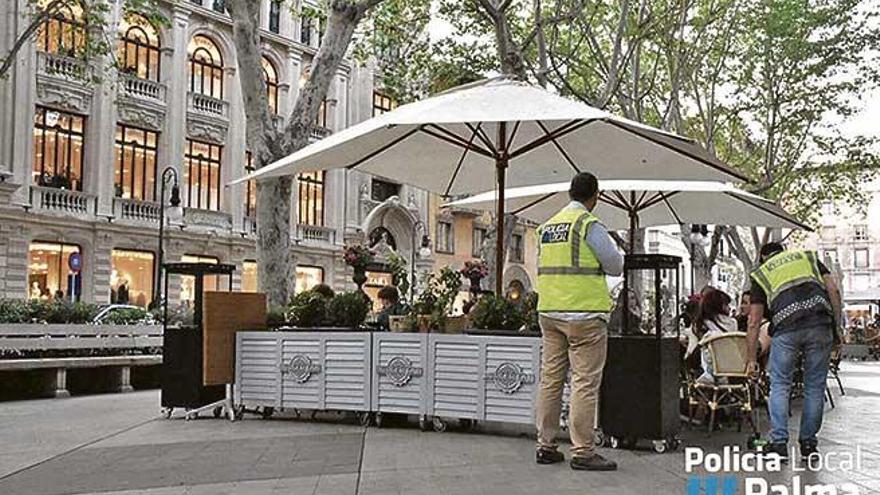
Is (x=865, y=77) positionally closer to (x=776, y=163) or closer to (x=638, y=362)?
(x=776, y=163)

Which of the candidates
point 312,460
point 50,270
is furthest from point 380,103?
point 312,460

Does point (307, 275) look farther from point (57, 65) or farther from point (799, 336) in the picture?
point (799, 336)

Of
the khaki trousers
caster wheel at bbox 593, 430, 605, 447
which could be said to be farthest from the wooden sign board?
the khaki trousers

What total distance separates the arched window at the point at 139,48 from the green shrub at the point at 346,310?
73.6 ft

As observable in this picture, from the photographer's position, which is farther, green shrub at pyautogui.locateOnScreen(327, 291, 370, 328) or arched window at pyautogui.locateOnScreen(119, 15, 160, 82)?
arched window at pyautogui.locateOnScreen(119, 15, 160, 82)

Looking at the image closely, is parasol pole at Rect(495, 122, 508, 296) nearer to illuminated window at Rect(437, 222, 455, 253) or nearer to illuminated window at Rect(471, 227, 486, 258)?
illuminated window at Rect(437, 222, 455, 253)

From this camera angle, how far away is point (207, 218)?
3155cm

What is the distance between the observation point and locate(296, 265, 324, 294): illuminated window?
35812 mm

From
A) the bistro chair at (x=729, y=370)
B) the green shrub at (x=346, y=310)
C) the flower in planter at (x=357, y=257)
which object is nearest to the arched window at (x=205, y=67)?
the flower in planter at (x=357, y=257)

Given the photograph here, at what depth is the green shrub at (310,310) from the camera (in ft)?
29.9

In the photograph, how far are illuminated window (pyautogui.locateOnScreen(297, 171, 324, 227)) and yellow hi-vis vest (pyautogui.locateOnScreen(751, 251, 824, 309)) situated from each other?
98.9 feet

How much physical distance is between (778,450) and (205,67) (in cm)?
2920

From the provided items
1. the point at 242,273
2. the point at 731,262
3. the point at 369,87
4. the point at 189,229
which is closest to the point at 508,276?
the point at 369,87

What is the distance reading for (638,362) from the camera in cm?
731
